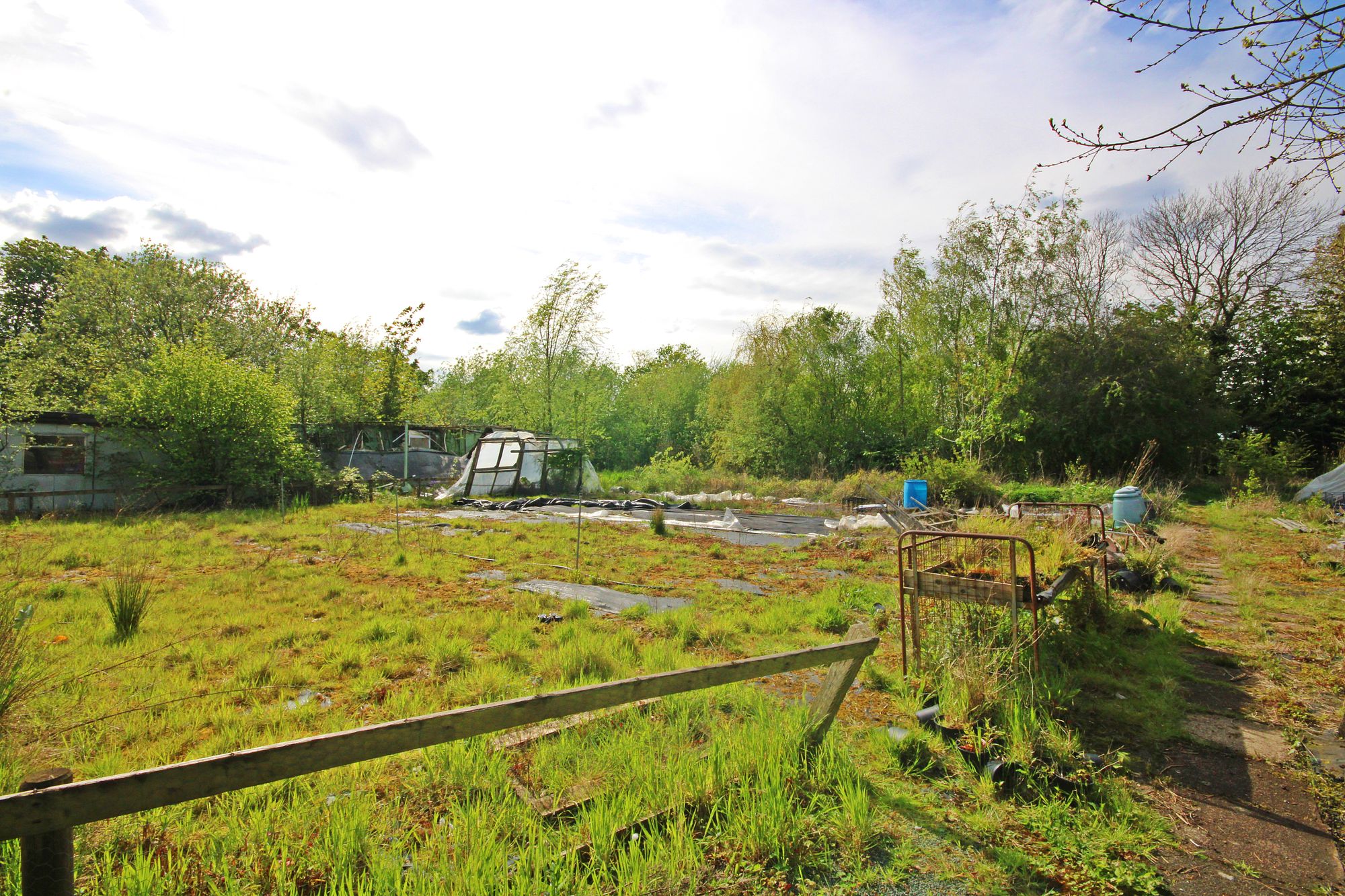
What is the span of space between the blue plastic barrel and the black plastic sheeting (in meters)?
8.53

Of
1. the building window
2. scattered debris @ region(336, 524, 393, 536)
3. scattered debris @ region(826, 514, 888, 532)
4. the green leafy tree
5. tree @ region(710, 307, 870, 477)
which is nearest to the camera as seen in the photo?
scattered debris @ region(336, 524, 393, 536)

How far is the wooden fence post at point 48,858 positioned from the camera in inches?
60.6

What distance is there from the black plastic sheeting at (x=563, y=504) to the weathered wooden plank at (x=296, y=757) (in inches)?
488

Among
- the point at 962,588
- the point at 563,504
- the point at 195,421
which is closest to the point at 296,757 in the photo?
the point at 962,588

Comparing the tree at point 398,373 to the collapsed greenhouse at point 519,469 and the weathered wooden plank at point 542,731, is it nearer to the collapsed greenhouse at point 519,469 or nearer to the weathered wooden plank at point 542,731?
the collapsed greenhouse at point 519,469

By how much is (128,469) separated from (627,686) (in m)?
16.4

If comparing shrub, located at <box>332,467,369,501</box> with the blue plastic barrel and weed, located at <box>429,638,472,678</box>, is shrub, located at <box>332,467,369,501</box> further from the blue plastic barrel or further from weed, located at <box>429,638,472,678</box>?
the blue plastic barrel

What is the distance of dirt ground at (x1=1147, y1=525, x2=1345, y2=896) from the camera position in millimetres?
2467

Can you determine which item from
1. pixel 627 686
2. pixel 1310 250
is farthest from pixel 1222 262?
pixel 627 686

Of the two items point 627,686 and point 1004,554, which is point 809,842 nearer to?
point 627,686

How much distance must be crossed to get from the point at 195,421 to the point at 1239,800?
661 inches

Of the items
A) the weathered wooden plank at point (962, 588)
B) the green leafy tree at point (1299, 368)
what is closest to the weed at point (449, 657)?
the weathered wooden plank at point (962, 588)


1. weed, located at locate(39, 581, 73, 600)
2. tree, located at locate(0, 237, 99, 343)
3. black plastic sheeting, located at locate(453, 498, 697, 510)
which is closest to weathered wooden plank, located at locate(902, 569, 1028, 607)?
weed, located at locate(39, 581, 73, 600)

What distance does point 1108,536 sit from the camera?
22.7ft
